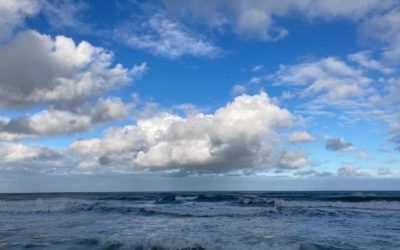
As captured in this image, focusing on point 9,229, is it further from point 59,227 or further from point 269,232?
point 269,232

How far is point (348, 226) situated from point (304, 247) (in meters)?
9.54

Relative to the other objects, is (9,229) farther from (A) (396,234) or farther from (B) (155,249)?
(A) (396,234)

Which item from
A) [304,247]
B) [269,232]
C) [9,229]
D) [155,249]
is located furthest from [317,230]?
[9,229]

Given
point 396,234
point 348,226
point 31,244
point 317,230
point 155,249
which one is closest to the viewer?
point 155,249

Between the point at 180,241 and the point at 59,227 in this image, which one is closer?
the point at 180,241

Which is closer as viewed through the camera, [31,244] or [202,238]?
[31,244]

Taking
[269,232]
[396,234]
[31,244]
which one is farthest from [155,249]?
[396,234]

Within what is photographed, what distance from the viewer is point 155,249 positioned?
55.3 ft

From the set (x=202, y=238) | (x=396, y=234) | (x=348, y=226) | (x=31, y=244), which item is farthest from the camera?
(x=348, y=226)

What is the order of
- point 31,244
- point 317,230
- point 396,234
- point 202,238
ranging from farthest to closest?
point 317,230
point 396,234
point 202,238
point 31,244

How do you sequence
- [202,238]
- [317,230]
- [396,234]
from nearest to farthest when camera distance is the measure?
[202,238] → [396,234] → [317,230]

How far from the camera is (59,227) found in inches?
984

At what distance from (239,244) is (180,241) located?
2601 millimetres

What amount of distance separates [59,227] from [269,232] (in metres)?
12.3
